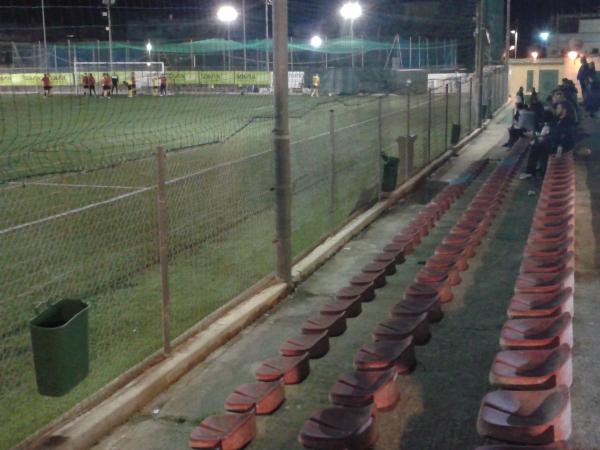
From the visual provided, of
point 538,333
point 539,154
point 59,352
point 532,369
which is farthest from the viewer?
point 539,154

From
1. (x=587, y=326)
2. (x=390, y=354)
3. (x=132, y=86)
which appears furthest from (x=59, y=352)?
(x=132, y=86)

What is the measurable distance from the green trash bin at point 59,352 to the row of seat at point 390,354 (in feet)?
4.82

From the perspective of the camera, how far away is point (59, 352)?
432cm

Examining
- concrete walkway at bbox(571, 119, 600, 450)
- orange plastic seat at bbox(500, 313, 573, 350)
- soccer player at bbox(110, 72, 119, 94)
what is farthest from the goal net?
orange plastic seat at bbox(500, 313, 573, 350)

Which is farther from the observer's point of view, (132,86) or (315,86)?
(315,86)

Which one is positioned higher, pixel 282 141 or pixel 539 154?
pixel 282 141

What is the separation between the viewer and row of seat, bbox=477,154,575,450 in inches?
137

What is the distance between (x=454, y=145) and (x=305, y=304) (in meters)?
12.6

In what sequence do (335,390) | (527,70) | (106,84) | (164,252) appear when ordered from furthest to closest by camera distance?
(527,70)
(106,84)
(164,252)
(335,390)

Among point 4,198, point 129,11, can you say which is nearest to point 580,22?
point 129,11

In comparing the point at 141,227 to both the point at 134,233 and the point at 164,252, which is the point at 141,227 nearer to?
Answer: the point at 134,233

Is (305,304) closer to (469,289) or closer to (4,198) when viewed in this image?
(469,289)

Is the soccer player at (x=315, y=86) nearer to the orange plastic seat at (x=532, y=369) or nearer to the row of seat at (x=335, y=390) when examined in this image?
the row of seat at (x=335, y=390)

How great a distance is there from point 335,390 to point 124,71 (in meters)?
43.2
